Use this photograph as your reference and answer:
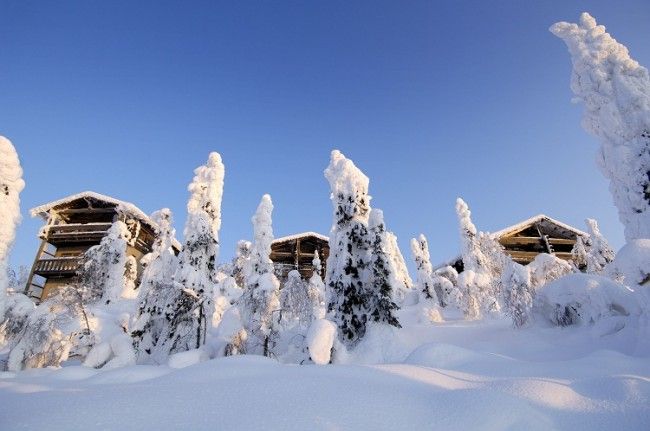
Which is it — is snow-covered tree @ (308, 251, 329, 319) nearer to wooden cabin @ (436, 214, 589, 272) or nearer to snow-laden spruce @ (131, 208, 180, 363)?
snow-laden spruce @ (131, 208, 180, 363)

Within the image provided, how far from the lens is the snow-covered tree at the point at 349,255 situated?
1043cm

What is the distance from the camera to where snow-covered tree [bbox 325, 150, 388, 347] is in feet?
34.2

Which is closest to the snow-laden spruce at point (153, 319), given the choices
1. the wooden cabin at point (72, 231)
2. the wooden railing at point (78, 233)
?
the wooden cabin at point (72, 231)

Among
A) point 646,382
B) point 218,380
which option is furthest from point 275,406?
point 646,382

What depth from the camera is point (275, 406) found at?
2.63 meters

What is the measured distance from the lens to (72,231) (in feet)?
90.7

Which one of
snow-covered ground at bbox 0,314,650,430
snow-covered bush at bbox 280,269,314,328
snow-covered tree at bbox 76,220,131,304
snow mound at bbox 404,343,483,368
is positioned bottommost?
snow-covered ground at bbox 0,314,650,430

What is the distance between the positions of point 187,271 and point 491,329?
406 inches

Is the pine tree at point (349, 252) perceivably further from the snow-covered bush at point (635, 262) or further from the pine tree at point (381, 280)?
the snow-covered bush at point (635, 262)

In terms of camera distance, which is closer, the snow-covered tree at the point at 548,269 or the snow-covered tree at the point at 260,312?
the snow-covered tree at the point at 260,312

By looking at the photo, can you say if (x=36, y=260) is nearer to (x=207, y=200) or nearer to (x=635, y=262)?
(x=207, y=200)

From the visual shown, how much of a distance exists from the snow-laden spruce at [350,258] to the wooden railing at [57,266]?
23109mm

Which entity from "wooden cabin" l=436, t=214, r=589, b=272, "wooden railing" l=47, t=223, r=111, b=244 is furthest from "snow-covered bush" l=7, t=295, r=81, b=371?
"wooden cabin" l=436, t=214, r=589, b=272

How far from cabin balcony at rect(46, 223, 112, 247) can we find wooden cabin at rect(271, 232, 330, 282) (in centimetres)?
1401
